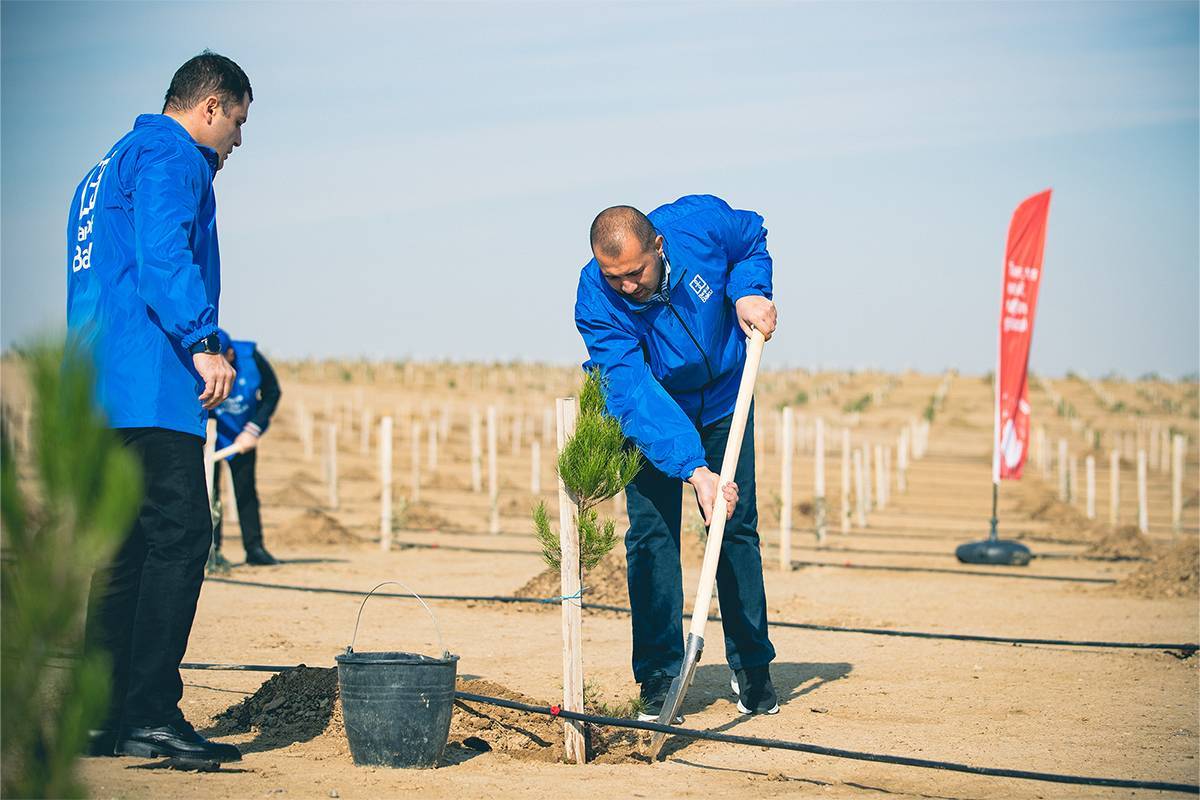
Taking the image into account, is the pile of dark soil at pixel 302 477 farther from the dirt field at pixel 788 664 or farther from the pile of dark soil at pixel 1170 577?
the pile of dark soil at pixel 1170 577

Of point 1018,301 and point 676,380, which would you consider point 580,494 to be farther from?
point 1018,301

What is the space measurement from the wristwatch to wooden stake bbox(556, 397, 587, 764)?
1181mm


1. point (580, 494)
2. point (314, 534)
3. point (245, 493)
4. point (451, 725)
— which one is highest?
point (580, 494)

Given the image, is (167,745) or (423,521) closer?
(167,745)

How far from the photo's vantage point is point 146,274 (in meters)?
4.12

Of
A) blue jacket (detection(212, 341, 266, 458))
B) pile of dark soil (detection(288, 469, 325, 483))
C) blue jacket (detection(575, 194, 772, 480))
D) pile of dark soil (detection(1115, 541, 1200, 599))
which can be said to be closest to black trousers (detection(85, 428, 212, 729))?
blue jacket (detection(575, 194, 772, 480))

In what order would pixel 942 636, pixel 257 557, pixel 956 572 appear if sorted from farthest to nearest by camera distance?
pixel 956 572, pixel 257 557, pixel 942 636

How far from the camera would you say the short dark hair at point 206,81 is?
14.5 ft

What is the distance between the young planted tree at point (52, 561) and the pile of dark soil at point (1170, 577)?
9835 millimetres

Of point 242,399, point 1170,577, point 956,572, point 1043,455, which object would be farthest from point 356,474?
point 1170,577

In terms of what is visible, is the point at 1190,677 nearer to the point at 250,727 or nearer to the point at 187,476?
the point at 250,727

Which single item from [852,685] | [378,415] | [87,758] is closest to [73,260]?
[87,758]

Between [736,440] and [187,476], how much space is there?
195cm

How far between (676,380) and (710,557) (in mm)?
818
